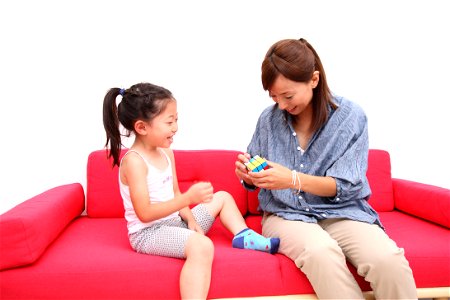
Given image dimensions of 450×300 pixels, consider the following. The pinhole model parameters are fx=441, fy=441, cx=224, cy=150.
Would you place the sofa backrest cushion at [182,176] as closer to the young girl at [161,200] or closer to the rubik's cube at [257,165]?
the young girl at [161,200]

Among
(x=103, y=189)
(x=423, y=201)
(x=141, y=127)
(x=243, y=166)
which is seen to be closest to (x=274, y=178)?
(x=243, y=166)

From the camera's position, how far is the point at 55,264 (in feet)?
4.95

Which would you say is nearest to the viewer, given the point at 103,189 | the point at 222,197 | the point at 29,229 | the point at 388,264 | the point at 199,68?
the point at 388,264

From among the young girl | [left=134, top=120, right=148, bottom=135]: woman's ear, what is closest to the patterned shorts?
the young girl

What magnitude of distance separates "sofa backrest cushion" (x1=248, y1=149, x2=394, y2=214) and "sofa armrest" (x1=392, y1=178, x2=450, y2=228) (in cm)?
5

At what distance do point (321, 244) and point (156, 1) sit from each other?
153cm

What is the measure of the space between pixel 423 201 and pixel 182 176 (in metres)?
1.12

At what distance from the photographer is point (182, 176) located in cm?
216

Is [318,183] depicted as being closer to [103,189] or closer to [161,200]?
[161,200]

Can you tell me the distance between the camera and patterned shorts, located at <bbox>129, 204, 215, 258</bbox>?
1553 mm

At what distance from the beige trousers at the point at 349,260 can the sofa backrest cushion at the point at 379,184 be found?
64 cm

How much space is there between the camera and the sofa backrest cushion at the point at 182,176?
2.12 metres

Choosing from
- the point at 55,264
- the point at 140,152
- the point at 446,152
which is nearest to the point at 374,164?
the point at 446,152

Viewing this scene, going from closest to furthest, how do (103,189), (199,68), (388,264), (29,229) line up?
(388,264) < (29,229) < (103,189) < (199,68)
